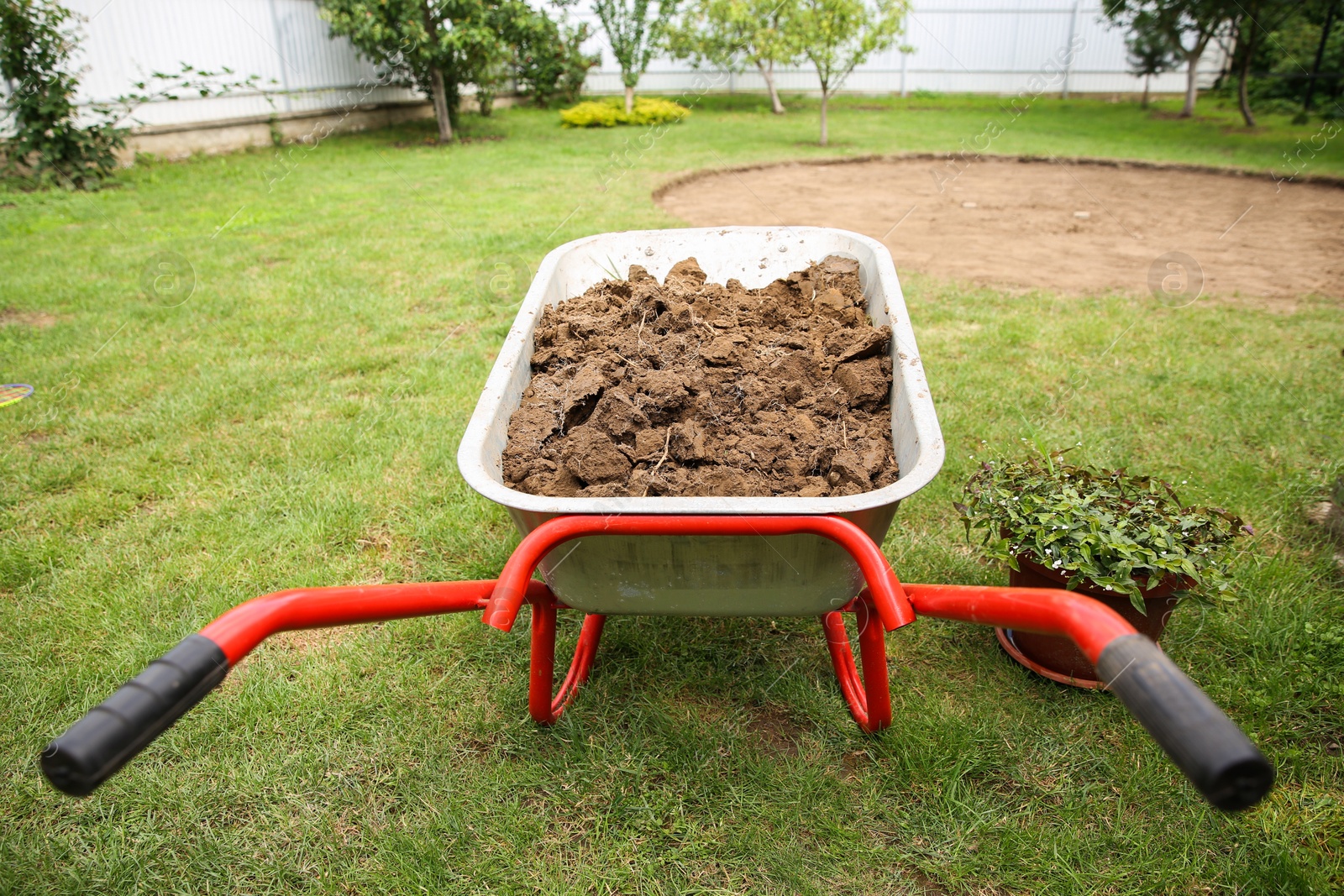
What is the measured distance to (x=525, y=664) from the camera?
2.21 metres

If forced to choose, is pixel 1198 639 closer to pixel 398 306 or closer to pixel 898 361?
pixel 898 361

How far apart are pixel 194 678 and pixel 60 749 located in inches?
6.4

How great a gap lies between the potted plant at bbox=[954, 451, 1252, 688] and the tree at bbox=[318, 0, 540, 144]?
9.62m

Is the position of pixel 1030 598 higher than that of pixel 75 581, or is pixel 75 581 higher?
pixel 1030 598

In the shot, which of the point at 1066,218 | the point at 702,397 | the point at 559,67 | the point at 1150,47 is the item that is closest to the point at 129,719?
the point at 702,397

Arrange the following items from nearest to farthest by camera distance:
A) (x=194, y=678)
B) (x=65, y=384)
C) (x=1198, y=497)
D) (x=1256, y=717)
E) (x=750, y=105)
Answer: (x=194, y=678)
(x=1256, y=717)
(x=1198, y=497)
(x=65, y=384)
(x=750, y=105)

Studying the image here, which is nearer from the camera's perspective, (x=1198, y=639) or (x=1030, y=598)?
(x=1030, y=598)

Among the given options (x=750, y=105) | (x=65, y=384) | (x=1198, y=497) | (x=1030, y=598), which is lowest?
(x=1198, y=497)

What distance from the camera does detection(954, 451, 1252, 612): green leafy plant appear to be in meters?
1.92

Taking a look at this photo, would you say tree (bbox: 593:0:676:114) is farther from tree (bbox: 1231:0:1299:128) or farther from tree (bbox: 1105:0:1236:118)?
tree (bbox: 1231:0:1299:128)

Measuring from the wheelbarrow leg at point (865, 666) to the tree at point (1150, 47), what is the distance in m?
16.6

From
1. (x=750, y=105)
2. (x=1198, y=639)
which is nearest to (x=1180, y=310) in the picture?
(x=1198, y=639)

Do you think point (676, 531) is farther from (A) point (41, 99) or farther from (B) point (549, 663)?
(A) point (41, 99)

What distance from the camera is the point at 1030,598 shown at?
45.3 inches
